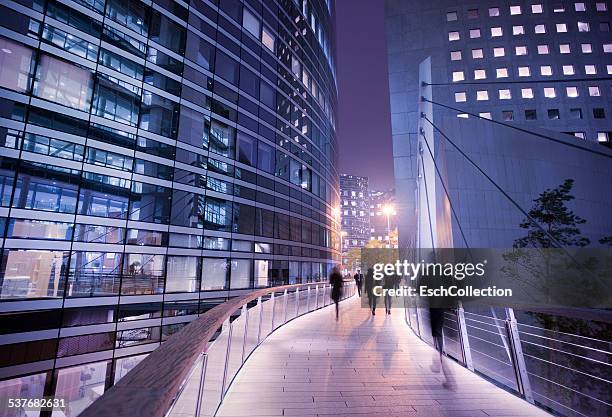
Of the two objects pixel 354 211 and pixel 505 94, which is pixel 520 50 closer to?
pixel 505 94

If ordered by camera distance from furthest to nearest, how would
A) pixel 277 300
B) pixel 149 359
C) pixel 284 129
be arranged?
pixel 284 129 < pixel 277 300 < pixel 149 359

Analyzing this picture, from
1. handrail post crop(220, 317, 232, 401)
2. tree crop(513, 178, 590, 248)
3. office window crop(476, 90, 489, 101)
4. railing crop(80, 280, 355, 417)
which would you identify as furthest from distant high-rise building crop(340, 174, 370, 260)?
handrail post crop(220, 317, 232, 401)

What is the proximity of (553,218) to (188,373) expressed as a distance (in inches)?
784

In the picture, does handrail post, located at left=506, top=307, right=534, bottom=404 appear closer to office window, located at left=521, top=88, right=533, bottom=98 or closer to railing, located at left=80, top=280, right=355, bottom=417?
railing, located at left=80, top=280, right=355, bottom=417

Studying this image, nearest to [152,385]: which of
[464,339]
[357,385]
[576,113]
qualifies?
[357,385]

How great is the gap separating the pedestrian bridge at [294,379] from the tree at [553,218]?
Answer: 39.6ft

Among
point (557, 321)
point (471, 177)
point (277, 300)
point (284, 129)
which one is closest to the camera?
point (277, 300)

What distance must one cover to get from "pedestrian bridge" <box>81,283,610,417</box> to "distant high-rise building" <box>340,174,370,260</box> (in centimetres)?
11887

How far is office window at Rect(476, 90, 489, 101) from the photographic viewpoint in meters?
31.3

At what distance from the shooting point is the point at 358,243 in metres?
128

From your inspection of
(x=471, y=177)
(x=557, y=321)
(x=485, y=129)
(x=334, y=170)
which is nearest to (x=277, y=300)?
(x=557, y=321)

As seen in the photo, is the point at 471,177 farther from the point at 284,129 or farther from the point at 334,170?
the point at 334,170

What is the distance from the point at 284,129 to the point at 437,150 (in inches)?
724

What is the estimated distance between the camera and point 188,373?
216 cm
